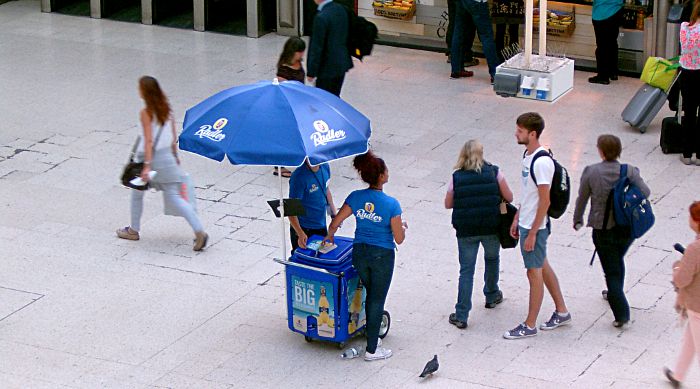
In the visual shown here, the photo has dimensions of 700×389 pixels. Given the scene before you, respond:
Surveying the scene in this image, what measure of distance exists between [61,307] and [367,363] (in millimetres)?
2506

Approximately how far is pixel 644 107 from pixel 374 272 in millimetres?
5631

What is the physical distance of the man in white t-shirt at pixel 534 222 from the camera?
28.3ft

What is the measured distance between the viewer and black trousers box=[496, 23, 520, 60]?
1588cm

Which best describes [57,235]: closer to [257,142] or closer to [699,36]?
[257,142]

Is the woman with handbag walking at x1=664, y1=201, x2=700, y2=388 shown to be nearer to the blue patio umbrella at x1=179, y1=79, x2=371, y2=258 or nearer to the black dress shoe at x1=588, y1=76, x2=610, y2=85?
the blue patio umbrella at x1=179, y1=79, x2=371, y2=258

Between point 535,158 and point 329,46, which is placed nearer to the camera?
point 535,158

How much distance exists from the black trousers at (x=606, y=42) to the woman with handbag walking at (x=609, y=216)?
614 centimetres

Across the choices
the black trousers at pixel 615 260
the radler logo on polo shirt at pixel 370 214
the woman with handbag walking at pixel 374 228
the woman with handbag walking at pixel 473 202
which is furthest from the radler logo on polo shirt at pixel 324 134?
the black trousers at pixel 615 260

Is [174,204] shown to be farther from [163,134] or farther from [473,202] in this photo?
[473,202]

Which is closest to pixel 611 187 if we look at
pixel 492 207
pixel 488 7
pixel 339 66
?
pixel 492 207

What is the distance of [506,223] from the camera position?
8.91 m

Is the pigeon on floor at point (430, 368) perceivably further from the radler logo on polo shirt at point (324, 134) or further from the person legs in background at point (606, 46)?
the person legs in background at point (606, 46)

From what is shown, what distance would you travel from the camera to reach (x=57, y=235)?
1098cm

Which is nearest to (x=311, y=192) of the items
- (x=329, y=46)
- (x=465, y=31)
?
(x=329, y=46)
